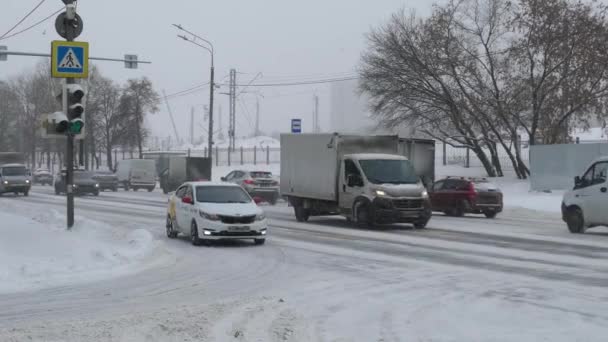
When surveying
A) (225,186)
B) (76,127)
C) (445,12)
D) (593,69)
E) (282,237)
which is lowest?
(282,237)

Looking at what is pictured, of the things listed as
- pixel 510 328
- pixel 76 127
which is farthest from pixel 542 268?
pixel 76 127

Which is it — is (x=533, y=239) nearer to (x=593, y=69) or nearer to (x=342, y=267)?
(x=342, y=267)

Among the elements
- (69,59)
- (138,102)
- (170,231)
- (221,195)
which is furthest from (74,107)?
(138,102)

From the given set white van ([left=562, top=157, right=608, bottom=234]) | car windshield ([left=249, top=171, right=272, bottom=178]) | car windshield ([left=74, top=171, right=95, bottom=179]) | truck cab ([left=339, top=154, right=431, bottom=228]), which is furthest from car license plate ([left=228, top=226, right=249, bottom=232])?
car windshield ([left=74, top=171, right=95, bottom=179])

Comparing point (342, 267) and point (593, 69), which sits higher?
point (593, 69)

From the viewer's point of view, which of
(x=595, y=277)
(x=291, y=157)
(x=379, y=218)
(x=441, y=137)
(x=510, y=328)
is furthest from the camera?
(x=441, y=137)

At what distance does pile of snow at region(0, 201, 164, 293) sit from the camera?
495 inches

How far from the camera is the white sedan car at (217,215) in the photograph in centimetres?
1775

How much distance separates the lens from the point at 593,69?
41.5 metres

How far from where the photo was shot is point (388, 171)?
23375mm

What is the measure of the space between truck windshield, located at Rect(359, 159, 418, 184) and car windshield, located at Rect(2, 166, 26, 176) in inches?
1193

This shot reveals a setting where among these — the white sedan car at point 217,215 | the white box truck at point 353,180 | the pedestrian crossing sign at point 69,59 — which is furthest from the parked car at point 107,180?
the pedestrian crossing sign at point 69,59

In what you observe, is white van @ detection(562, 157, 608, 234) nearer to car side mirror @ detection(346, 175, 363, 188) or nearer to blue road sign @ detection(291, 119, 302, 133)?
car side mirror @ detection(346, 175, 363, 188)

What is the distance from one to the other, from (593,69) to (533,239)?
24598mm
